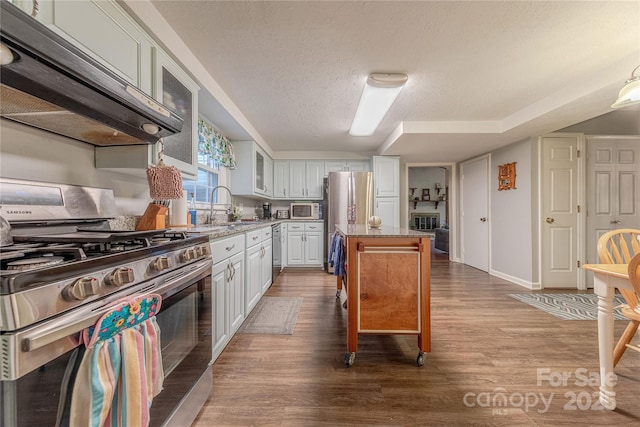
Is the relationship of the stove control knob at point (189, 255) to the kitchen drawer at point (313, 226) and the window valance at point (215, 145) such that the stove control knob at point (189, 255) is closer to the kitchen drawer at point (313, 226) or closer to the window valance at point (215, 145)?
the window valance at point (215, 145)

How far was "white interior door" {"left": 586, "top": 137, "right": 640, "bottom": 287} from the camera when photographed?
347cm

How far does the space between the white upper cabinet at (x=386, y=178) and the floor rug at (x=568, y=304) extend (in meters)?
2.35

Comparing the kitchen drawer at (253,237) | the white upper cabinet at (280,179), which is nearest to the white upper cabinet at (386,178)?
the white upper cabinet at (280,179)

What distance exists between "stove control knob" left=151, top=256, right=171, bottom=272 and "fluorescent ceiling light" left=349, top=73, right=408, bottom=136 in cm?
209

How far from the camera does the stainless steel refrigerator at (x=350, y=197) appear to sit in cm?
445

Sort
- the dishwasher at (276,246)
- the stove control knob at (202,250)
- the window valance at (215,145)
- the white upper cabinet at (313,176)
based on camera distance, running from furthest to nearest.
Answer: the white upper cabinet at (313,176)
the dishwasher at (276,246)
the window valance at (215,145)
the stove control knob at (202,250)

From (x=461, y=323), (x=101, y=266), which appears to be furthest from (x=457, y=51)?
(x=101, y=266)

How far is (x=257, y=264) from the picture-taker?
268 cm

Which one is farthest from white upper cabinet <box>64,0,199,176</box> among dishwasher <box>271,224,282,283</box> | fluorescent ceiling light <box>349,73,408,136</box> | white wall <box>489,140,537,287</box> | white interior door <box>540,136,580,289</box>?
white interior door <box>540,136,580,289</box>

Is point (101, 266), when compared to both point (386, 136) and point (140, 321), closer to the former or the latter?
point (140, 321)

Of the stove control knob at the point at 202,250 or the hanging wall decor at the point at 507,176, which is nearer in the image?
the stove control knob at the point at 202,250

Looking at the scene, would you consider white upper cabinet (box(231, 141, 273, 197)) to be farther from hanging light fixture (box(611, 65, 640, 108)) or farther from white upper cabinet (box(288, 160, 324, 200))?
hanging light fixture (box(611, 65, 640, 108))

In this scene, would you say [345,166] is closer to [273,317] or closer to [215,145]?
[215,145]

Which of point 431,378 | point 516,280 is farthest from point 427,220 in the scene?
point 431,378
